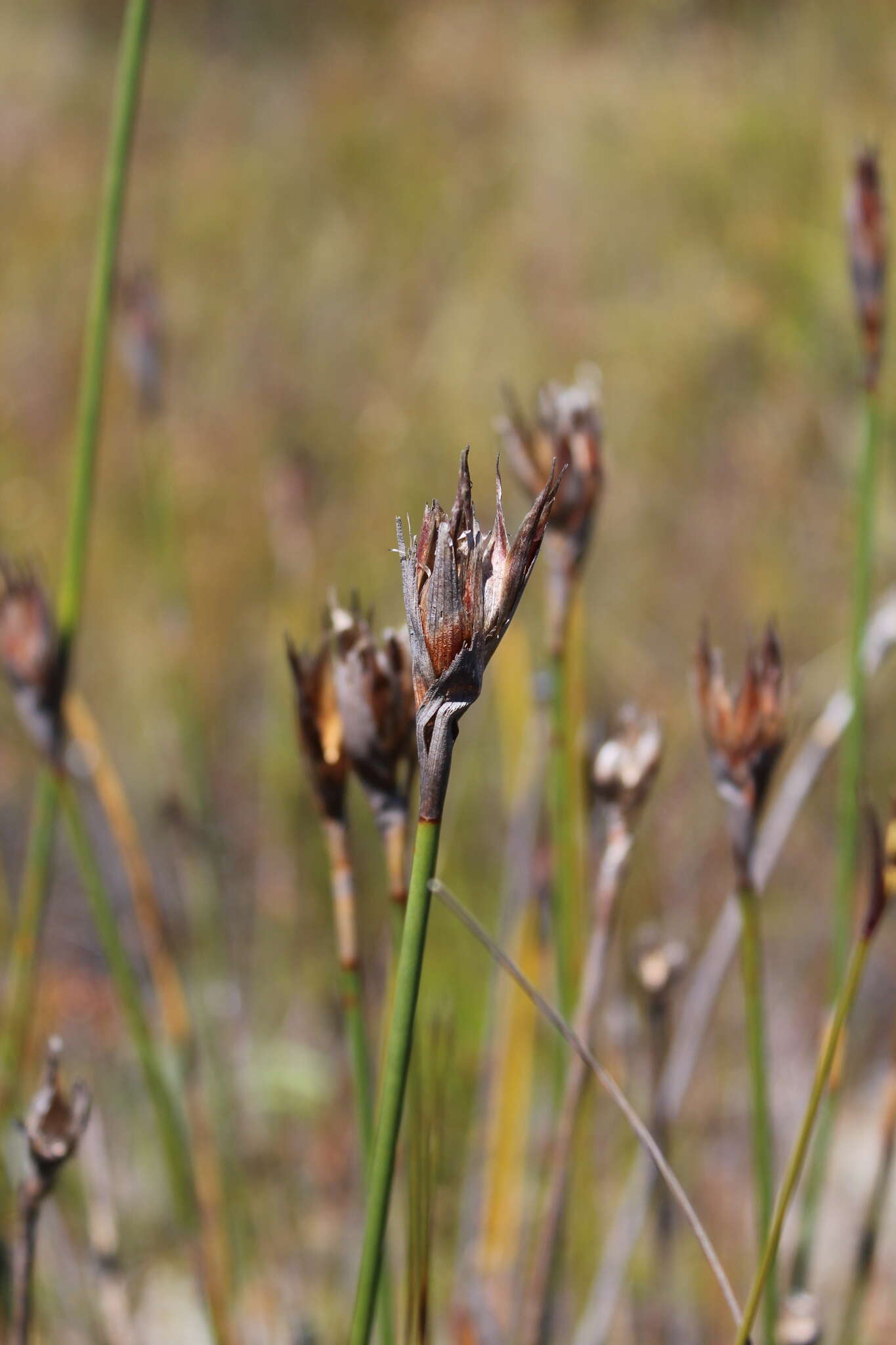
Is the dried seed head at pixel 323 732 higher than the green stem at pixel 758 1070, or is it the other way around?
the dried seed head at pixel 323 732

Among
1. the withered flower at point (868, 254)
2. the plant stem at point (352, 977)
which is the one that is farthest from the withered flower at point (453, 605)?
the withered flower at point (868, 254)

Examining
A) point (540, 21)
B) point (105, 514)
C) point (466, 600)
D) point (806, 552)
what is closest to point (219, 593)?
point (105, 514)

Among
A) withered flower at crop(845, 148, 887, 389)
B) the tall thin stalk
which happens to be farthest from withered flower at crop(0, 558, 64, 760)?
withered flower at crop(845, 148, 887, 389)

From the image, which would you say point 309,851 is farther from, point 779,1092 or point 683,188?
point 683,188

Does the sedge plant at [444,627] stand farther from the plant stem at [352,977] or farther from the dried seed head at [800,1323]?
the dried seed head at [800,1323]

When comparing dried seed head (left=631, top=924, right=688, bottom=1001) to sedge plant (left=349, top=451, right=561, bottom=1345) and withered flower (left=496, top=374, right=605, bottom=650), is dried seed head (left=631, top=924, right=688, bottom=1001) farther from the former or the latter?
sedge plant (left=349, top=451, right=561, bottom=1345)

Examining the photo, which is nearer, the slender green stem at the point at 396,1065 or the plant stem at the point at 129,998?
the slender green stem at the point at 396,1065
